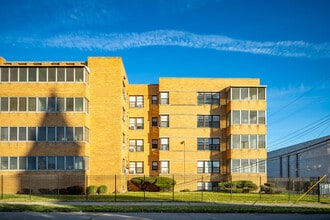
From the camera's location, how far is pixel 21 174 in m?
36.2

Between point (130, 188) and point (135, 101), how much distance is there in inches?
434

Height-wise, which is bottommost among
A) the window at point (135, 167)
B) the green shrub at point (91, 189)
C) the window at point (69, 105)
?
the green shrub at point (91, 189)

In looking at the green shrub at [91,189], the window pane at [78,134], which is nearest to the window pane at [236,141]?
the green shrub at [91,189]

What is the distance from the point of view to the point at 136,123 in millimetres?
48406

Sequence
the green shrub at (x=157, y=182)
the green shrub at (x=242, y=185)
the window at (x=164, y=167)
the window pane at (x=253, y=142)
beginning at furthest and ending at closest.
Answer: the window at (x=164, y=167) < the window pane at (x=253, y=142) < the green shrub at (x=157, y=182) < the green shrub at (x=242, y=185)

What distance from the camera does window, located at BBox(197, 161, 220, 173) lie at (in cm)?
4656

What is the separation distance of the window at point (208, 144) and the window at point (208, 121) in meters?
1.75

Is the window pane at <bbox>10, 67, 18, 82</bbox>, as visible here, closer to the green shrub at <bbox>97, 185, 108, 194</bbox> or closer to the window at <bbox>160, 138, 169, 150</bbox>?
the green shrub at <bbox>97, 185, 108, 194</bbox>

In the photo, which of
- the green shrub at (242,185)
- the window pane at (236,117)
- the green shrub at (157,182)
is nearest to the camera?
the green shrub at (242,185)

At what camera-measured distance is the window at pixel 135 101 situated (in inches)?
1908

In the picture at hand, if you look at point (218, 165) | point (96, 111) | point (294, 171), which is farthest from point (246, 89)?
point (294, 171)

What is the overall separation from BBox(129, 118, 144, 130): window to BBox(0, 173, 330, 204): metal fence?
626 centimetres

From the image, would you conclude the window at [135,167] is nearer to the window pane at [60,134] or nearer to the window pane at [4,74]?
the window pane at [60,134]

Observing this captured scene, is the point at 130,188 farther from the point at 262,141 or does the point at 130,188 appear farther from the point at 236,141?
the point at 262,141
